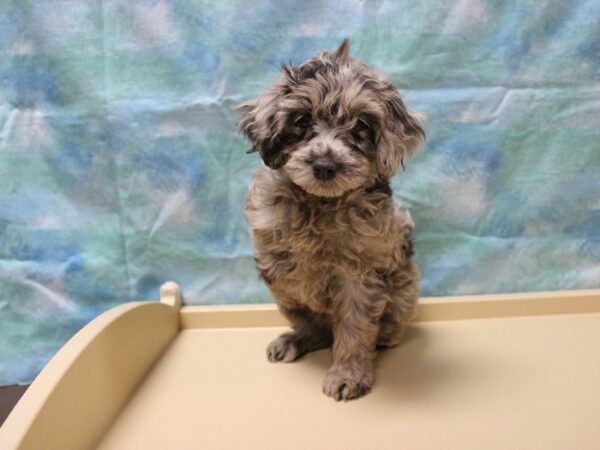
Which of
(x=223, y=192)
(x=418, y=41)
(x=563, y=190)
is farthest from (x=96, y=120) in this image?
(x=563, y=190)

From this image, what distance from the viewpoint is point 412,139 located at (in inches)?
53.7

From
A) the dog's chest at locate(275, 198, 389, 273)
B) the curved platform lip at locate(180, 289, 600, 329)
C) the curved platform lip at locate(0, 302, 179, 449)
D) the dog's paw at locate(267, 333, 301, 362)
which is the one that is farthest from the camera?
the curved platform lip at locate(180, 289, 600, 329)

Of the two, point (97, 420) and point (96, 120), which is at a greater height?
→ point (96, 120)

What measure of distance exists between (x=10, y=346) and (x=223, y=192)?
883 mm

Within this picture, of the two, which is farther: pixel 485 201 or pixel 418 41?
pixel 485 201

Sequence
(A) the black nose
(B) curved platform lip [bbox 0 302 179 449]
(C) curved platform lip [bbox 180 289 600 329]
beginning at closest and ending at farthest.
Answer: (B) curved platform lip [bbox 0 302 179 449] < (A) the black nose < (C) curved platform lip [bbox 180 289 600 329]

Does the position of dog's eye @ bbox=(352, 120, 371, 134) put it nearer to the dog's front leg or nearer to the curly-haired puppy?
the curly-haired puppy

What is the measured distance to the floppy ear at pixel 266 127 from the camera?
4.38ft

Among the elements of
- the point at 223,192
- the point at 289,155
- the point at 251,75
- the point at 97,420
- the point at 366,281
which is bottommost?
the point at 97,420

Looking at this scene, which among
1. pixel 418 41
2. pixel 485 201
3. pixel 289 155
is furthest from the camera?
pixel 485 201

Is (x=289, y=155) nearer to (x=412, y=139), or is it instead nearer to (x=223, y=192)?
Result: (x=412, y=139)

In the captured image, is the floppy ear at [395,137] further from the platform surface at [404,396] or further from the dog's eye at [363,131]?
the platform surface at [404,396]

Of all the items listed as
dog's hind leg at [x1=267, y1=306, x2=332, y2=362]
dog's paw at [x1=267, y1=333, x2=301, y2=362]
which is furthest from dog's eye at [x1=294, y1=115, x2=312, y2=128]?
dog's paw at [x1=267, y1=333, x2=301, y2=362]

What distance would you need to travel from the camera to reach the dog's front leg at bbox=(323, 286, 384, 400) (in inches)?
57.4
